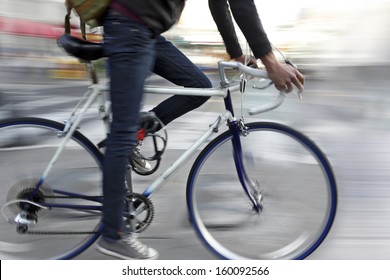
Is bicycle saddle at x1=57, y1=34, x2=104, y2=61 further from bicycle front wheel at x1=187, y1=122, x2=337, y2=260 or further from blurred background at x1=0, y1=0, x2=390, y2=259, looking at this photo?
bicycle front wheel at x1=187, y1=122, x2=337, y2=260

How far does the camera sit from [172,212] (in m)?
3.23

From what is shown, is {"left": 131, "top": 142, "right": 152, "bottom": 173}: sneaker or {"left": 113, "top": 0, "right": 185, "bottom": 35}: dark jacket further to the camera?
{"left": 131, "top": 142, "right": 152, "bottom": 173}: sneaker

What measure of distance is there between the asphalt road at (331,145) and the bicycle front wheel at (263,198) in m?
0.24

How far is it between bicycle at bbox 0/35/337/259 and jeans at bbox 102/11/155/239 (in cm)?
18

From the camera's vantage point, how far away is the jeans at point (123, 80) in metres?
2.12

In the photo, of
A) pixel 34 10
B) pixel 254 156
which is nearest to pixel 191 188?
pixel 254 156

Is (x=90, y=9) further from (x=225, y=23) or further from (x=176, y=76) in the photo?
(x=225, y=23)

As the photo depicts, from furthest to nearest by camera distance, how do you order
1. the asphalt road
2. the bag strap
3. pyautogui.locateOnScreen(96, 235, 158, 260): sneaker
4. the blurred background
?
the blurred background
the asphalt road
pyautogui.locateOnScreen(96, 235, 158, 260): sneaker
the bag strap

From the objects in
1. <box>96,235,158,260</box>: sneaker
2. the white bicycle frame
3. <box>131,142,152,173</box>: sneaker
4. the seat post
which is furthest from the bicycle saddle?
<box>96,235,158,260</box>: sneaker

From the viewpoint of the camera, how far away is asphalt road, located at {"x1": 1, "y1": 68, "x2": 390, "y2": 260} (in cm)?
292

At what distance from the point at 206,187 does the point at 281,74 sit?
2.55 ft

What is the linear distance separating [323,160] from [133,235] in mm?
1067

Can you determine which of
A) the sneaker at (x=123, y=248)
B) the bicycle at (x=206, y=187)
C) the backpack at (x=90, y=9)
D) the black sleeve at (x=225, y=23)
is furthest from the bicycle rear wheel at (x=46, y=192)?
the black sleeve at (x=225, y=23)

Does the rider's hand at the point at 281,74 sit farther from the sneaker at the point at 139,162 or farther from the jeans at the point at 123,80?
the sneaker at the point at 139,162
